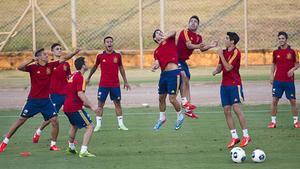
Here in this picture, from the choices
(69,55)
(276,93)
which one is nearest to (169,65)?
(69,55)

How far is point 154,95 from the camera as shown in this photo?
3164 centimetres

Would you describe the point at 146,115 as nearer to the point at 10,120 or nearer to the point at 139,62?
the point at 10,120

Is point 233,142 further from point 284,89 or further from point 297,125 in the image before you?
point 284,89

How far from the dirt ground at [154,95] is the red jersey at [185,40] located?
6582 mm

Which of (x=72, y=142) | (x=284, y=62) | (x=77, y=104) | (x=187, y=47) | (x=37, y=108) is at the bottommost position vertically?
(x=72, y=142)

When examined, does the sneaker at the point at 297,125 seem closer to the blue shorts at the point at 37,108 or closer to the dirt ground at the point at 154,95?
the dirt ground at the point at 154,95

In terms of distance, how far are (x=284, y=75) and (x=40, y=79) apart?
21.5 feet

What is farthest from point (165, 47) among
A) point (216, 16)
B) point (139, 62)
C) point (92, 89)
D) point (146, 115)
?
point (216, 16)

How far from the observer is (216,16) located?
42.5 meters

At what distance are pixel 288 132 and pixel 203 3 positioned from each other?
877 inches

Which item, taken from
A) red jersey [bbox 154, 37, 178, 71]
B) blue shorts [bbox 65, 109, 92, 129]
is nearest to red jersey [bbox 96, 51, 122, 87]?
red jersey [bbox 154, 37, 178, 71]

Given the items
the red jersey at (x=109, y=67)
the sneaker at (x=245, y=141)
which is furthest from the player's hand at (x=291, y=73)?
the red jersey at (x=109, y=67)

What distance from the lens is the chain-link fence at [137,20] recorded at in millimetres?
41281

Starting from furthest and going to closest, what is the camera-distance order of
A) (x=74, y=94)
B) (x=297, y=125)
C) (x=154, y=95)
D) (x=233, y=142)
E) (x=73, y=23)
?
(x=73, y=23) < (x=154, y=95) < (x=297, y=125) < (x=233, y=142) < (x=74, y=94)
